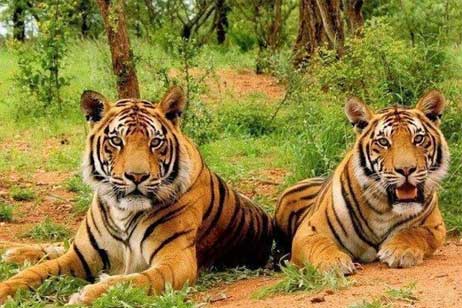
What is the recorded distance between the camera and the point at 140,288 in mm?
4180

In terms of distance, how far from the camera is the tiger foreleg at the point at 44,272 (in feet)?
14.5

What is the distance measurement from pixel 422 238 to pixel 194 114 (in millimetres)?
4089

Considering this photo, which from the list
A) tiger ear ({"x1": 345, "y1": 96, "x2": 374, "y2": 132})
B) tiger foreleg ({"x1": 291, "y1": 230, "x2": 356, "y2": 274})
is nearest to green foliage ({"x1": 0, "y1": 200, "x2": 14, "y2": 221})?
tiger foreleg ({"x1": 291, "y1": 230, "x2": 356, "y2": 274})

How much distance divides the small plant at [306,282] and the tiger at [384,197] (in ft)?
0.46

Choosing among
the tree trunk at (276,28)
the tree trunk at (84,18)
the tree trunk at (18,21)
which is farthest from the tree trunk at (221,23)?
the tree trunk at (276,28)

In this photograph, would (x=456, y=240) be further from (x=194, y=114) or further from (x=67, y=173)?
(x=67, y=173)

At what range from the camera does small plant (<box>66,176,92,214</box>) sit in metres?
7.20

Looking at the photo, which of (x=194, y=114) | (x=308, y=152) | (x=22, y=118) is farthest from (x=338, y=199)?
(x=22, y=118)

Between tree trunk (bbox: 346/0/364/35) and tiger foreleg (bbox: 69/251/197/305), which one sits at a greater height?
tree trunk (bbox: 346/0/364/35)

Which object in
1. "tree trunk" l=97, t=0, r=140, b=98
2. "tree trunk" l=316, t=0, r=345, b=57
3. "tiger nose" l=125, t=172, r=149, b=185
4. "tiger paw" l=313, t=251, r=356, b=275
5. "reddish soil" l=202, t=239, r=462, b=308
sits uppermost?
"tree trunk" l=316, t=0, r=345, b=57

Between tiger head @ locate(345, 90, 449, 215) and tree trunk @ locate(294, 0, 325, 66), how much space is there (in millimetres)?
6188

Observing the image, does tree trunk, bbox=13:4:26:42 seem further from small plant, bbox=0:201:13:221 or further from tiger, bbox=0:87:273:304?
tiger, bbox=0:87:273:304

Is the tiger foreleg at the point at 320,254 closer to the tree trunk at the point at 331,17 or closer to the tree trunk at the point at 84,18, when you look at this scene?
the tree trunk at the point at 331,17

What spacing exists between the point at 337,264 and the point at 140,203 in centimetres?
90
